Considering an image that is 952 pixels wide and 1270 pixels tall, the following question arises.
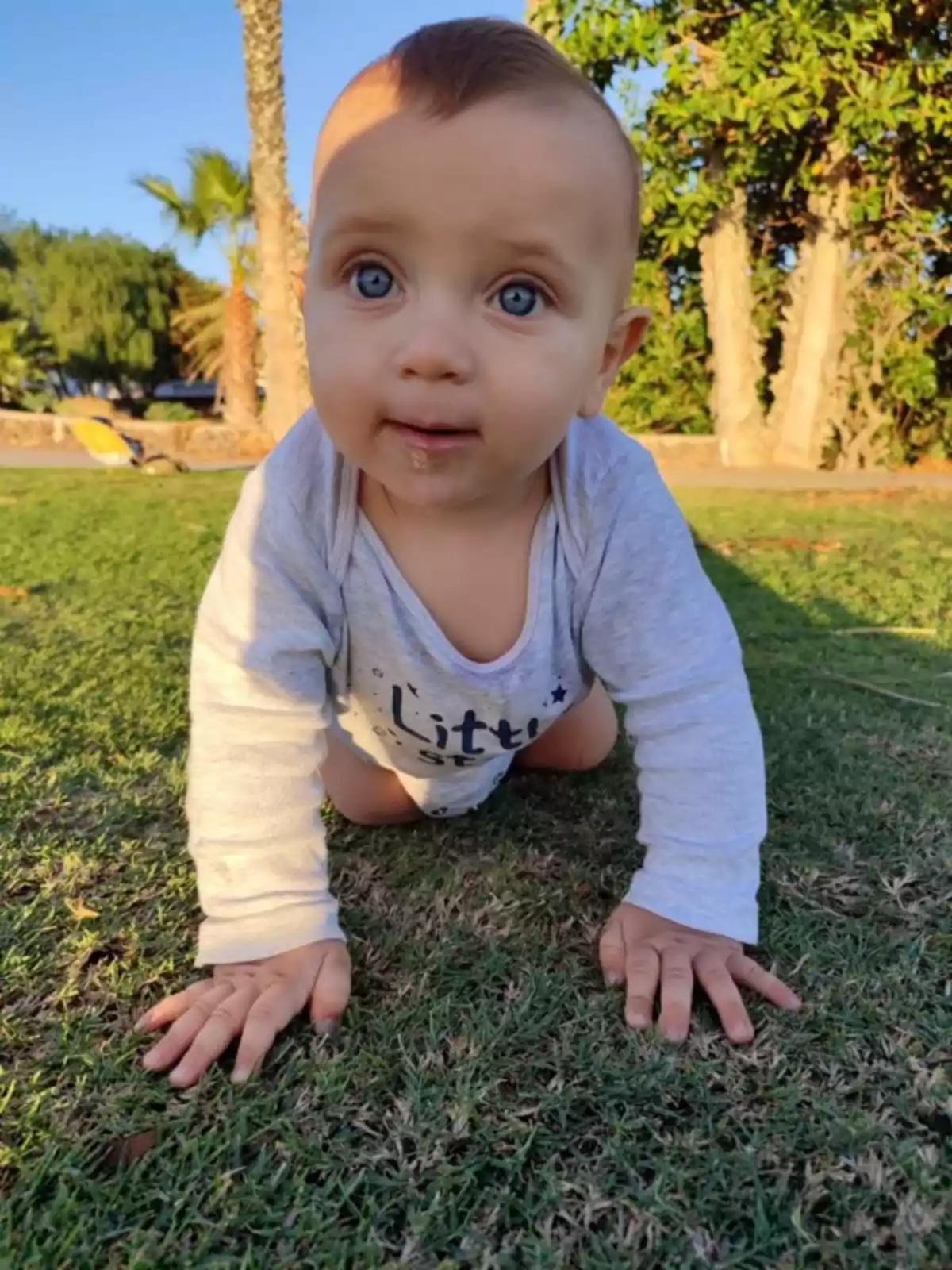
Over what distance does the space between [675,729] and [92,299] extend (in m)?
25.8

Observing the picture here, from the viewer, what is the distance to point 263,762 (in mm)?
1456

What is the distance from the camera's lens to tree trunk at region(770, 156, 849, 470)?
334 inches

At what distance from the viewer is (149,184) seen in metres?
21.3

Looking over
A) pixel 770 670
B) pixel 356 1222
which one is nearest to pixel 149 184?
pixel 770 670

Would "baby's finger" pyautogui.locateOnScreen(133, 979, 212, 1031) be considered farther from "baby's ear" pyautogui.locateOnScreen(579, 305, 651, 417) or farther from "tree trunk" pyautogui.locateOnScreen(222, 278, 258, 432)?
"tree trunk" pyautogui.locateOnScreen(222, 278, 258, 432)

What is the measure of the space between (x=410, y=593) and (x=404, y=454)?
11.2 inches

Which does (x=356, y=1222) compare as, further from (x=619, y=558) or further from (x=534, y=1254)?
(x=619, y=558)

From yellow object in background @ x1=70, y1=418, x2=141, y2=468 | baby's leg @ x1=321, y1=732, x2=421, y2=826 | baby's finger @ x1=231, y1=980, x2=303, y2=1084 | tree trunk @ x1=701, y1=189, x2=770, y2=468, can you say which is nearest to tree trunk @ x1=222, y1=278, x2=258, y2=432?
yellow object in background @ x1=70, y1=418, x2=141, y2=468

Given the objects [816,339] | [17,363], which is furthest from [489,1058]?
[17,363]

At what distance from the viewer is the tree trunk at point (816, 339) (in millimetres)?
8477

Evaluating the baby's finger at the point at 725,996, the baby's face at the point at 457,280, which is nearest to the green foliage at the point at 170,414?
the baby's face at the point at 457,280

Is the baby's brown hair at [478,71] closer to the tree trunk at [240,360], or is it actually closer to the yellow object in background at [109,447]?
the yellow object in background at [109,447]

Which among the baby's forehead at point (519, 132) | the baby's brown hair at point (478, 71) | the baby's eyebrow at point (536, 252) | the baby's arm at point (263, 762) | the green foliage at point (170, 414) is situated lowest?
the green foliage at point (170, 414)

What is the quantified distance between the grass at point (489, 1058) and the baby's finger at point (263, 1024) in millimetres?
20
